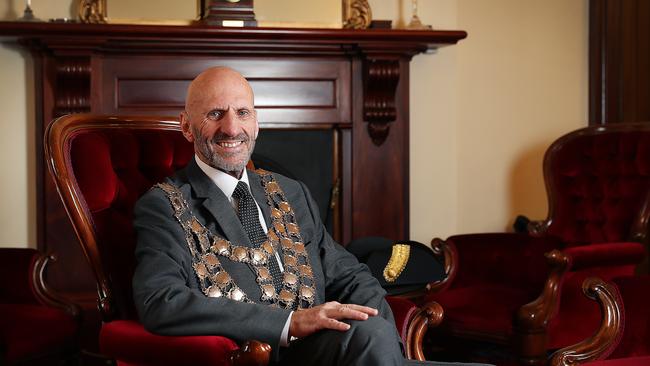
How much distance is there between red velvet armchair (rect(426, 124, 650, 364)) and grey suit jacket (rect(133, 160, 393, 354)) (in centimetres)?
129

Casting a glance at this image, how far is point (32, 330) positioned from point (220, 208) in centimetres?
152

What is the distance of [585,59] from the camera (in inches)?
205

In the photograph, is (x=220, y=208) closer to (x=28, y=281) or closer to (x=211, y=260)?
(x=211, y=260)

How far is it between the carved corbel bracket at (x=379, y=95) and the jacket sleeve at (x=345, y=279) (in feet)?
6.82

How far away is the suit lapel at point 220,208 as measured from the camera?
2.44 m

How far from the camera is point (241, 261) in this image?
2418mm

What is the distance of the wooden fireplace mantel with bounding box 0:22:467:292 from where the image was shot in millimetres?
4449

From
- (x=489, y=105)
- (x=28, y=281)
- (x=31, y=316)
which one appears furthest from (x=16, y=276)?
(x=489, y=105)

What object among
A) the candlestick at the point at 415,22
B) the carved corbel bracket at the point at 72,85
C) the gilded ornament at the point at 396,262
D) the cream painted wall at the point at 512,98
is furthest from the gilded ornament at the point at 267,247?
the cream painted wall at the point at 512,98

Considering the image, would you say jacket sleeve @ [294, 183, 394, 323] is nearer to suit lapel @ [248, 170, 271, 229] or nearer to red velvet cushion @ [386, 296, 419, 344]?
red velvet cushion @ [386, 296, 419, 344]

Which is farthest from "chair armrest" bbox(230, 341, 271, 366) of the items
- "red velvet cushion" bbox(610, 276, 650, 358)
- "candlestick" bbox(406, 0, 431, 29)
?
"candlestick" bbox(406, 0, 431, 29)

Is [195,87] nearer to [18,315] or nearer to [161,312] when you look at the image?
[161,312]

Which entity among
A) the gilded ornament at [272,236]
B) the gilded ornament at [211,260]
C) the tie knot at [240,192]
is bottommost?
the gilded ornament at [211,260]

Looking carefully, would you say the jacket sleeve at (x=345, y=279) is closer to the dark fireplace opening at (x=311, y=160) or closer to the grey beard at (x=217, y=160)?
the grey beard at (x=217, y=160)
